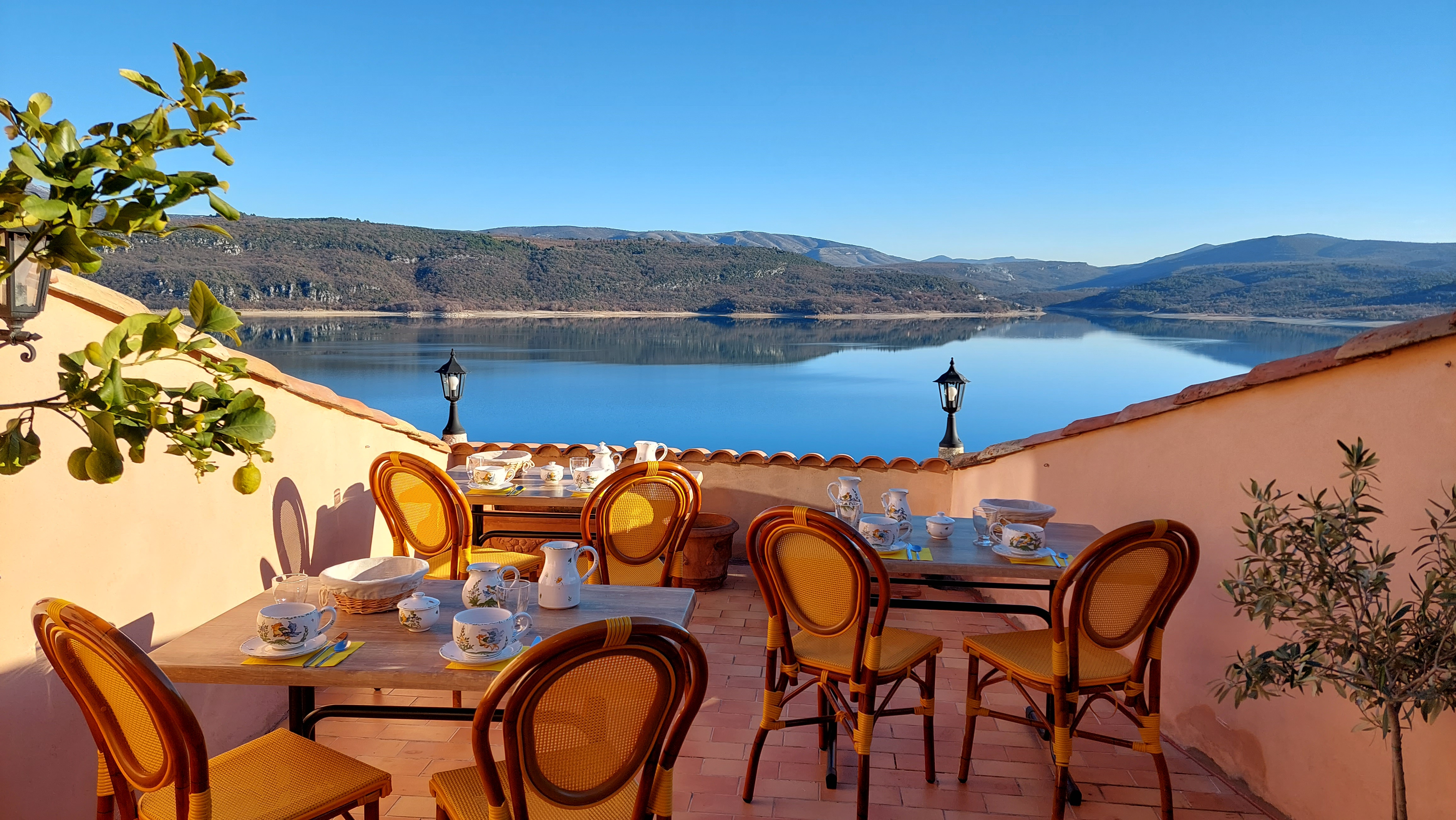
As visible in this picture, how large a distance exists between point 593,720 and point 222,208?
3.02 ft

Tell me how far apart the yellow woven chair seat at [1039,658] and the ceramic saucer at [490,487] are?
1948mm

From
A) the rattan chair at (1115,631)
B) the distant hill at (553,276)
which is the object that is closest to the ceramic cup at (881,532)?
the rattan chair at (1115,631)

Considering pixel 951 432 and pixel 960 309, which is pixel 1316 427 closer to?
pixel 951 432

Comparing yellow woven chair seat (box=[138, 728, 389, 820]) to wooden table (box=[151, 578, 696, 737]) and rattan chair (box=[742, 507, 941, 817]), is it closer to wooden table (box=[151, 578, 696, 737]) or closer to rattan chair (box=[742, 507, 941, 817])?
wooden table (box=[151, 578, 696, 737])

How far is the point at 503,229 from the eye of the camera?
133 feet

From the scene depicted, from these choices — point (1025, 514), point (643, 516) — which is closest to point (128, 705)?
point (643, 516)

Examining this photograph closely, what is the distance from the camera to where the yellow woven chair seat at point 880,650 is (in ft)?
7.34

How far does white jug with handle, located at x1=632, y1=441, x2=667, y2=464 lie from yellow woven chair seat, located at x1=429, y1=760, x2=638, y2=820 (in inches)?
88.6

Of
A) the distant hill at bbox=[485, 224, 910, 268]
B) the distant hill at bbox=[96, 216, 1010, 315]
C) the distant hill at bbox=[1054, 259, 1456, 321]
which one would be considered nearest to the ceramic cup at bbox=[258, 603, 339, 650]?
the distant hill at bbox=[1054, 259, 1456, 321]

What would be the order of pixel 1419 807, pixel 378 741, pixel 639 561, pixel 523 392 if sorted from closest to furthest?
pixel 1419 807 < pixel 378 741 < pixel 639 561 < pixel 523 392

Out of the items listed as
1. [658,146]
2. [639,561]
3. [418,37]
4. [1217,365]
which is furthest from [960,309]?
[639,561]

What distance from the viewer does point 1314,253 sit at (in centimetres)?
1052

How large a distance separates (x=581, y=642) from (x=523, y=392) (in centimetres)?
2627

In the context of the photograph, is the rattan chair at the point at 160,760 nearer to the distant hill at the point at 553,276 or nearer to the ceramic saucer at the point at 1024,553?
the ceramic saucer at the point at 1024,553
